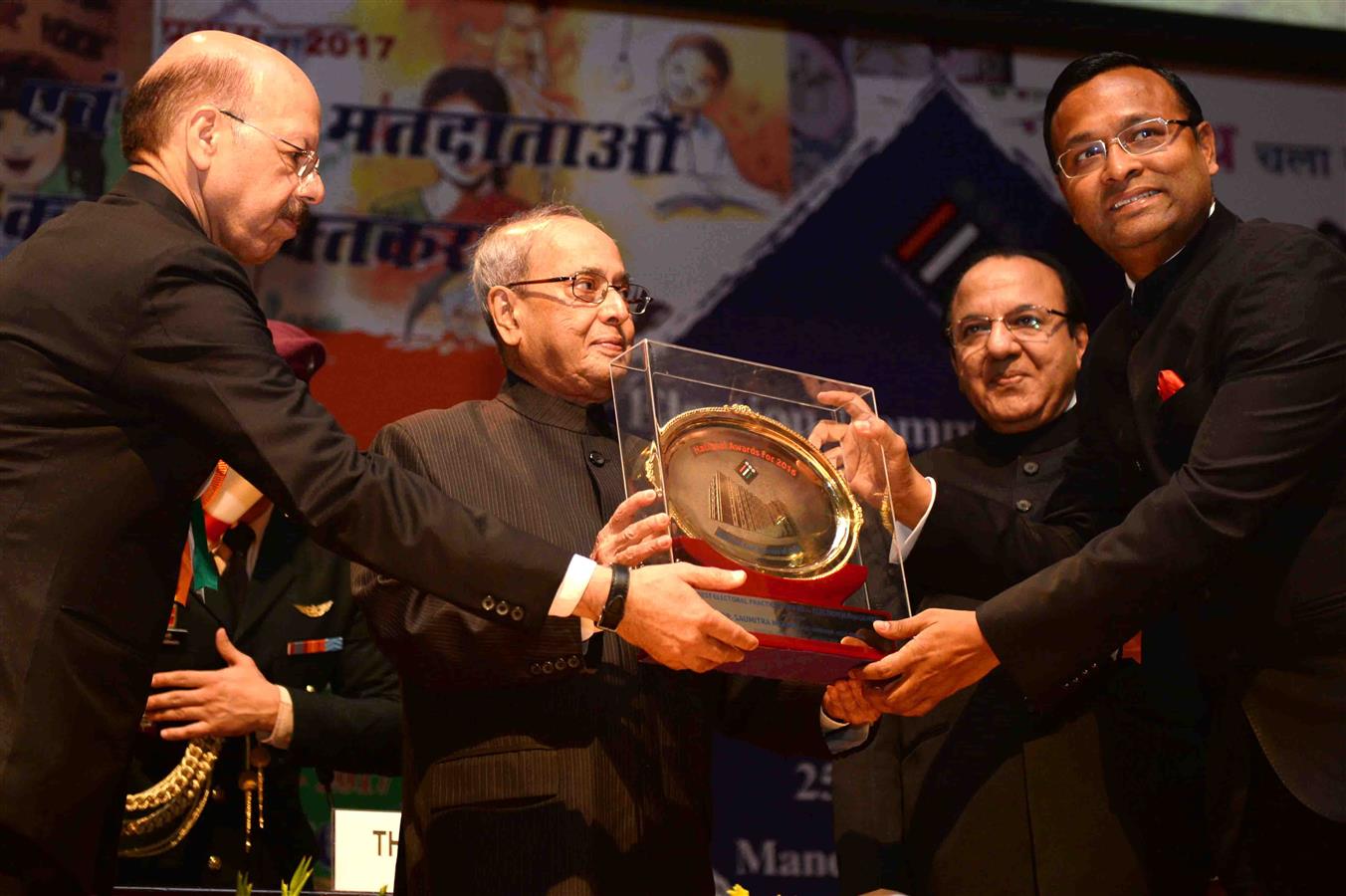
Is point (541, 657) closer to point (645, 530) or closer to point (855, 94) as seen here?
point (645, 530)

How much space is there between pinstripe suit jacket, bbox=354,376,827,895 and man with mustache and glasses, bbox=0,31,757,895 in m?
0.13

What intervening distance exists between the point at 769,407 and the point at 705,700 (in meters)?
0.51

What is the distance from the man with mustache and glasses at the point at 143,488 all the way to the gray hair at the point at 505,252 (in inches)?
28.4

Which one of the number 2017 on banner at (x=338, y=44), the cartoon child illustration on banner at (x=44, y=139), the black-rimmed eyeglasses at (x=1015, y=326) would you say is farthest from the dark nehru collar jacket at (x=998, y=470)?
the cartoon child illustration on banner at (x=44, y=139)

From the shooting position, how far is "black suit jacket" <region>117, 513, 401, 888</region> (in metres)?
3.16

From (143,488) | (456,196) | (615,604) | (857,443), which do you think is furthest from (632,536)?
(456,196)

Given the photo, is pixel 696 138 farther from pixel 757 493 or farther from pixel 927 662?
pixel 927 662

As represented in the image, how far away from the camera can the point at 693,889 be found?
2400 mm

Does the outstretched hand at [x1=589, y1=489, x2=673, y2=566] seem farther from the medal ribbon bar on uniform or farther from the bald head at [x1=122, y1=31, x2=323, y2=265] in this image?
the medal ribbon bar on uniform

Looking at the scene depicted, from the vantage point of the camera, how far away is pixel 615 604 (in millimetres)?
2195

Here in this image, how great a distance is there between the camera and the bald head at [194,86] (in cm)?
230

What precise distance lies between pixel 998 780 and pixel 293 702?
1454mm

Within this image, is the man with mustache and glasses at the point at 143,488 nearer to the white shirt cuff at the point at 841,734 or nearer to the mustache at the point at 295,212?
the mustache at the point at 295,212

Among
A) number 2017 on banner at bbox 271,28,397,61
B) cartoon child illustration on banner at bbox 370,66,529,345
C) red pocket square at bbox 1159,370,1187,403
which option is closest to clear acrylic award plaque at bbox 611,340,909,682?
red pocket square at bbox 1159,370,1187,403
